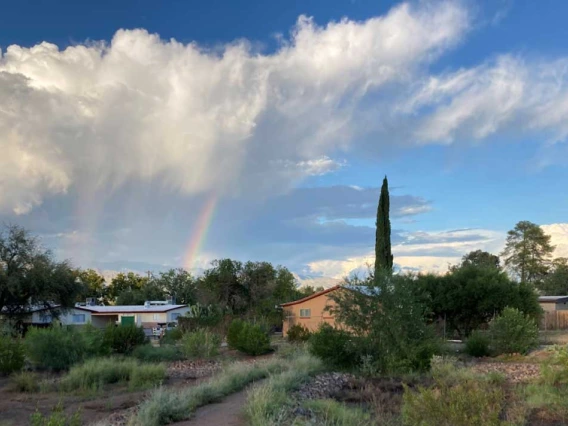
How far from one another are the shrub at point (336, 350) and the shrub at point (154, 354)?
7.16 meters

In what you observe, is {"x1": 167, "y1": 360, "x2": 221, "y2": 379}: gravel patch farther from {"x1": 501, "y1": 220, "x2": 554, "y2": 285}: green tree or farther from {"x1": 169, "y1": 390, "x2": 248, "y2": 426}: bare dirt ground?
{"x1": 501, "y1": 220, "x2": 554, "y2": 285}: green tree

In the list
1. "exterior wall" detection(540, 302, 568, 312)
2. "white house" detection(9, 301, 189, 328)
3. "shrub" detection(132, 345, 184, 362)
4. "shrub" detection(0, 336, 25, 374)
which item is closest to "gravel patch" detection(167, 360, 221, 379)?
"shrub" detection(132, 345, 184, 362)

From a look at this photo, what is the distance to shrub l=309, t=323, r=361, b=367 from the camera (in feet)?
57.3

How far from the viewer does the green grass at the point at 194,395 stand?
9883 mm

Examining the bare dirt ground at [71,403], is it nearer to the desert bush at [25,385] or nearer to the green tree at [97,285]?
the desert bush at [25,385]

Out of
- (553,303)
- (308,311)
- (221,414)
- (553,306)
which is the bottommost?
(221,414)

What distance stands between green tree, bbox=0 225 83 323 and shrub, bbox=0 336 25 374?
65.0ft

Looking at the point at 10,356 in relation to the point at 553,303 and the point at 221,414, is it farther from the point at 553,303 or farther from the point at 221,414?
the point at 553,303

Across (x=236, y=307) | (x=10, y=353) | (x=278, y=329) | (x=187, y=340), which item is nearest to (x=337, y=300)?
(x=187, y=340)

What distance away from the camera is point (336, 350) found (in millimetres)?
17516

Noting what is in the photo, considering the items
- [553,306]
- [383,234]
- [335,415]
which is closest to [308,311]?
[383,234]

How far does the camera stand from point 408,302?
17.1 m

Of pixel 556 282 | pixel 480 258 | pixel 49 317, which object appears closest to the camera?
pixel 49 317

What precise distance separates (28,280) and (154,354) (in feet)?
62.0
